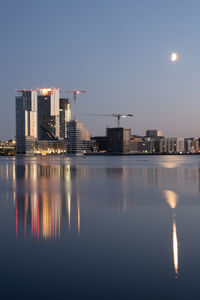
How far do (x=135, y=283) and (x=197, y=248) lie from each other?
357 cm

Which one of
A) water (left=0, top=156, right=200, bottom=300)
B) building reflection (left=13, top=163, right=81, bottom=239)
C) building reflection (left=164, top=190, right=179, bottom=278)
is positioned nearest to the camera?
water (left=0, top=156, right=200, bottom=300)

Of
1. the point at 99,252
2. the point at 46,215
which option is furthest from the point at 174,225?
the point at 46,215

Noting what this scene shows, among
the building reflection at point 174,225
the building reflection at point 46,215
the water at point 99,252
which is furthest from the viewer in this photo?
the building reflection at point 46,215

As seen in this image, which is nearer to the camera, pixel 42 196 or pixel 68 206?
pixel 68 206

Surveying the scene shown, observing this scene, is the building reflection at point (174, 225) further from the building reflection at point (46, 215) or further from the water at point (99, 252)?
the building reflection at point (46, 215)

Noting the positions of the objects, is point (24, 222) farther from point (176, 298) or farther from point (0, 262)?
point (176, 298)

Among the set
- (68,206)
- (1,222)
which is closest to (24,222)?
(1,222)

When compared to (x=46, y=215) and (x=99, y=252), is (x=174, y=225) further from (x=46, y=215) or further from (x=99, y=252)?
(x=46, y=215)

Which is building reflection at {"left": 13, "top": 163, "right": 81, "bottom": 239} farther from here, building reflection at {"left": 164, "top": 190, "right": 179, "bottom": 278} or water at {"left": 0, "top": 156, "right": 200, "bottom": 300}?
building reflection at {"left": 164, "top": 190, "right": 179, "bottom": 278}

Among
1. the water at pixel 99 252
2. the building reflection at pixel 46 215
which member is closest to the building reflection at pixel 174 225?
the water at pixel 99 252

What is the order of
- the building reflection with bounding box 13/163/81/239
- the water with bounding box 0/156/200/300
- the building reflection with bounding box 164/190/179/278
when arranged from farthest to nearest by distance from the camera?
1. the building reflection with bounding box 13/163/81/239
2. the building reflection with bounding box 164/190/179/278
3. the water with bounding box 0/156/200/300

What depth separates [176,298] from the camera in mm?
7590

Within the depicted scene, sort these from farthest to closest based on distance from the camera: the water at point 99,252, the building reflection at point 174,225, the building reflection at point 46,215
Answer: the building reflection at point 46,215 < the building reflection at point 174,225 < the water at point 99,252

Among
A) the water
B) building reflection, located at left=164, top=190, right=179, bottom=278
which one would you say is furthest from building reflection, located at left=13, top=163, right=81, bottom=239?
building reflection, located at left=164, top=190, right=179, bottom=278
